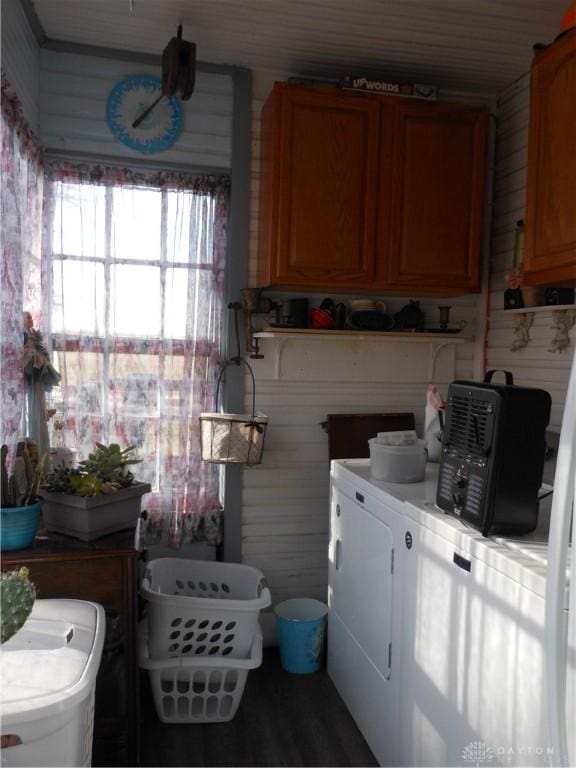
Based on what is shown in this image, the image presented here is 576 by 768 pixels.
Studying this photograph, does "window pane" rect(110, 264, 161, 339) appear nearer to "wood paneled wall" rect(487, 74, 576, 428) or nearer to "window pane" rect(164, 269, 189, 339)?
"window pane" rect(164, 269, 189, 339)

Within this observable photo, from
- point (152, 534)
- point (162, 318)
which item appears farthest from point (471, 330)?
point (152, 534)

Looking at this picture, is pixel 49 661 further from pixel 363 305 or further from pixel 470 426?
pixel 363 305

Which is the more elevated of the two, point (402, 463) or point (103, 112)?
point (103, 112)

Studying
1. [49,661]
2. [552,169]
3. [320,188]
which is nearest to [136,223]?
[320,188]

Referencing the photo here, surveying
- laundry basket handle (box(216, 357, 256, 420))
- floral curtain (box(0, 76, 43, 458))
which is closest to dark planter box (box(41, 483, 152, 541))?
floral curtain (box(0, 76, 43, 458))

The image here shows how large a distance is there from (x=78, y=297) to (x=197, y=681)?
1754 millimetres

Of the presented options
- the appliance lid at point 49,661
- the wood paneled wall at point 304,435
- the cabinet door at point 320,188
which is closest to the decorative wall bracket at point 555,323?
the wood paneled wall at point 304,435

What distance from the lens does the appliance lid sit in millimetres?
1252

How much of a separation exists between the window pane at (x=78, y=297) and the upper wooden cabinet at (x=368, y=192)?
76 centimetres

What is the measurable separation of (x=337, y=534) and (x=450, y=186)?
165 centimetres

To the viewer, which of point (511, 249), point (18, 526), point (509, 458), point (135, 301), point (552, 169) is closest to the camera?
point (509, 458)

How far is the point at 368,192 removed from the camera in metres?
2.72

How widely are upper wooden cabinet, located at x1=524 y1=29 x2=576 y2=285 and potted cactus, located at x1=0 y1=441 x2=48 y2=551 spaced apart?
1.94m

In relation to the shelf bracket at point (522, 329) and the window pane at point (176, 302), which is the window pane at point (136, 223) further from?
the shelf bracket at point (522, 329)
